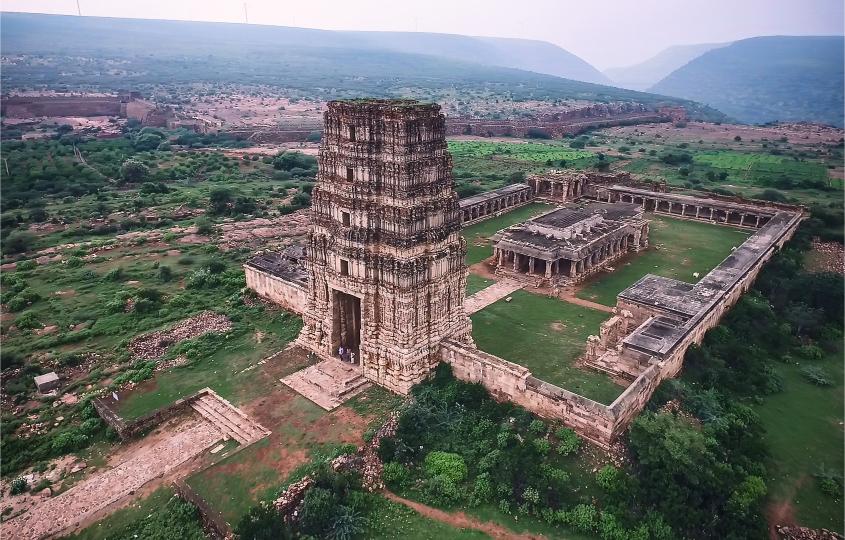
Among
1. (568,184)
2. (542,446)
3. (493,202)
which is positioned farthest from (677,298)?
(568,184)

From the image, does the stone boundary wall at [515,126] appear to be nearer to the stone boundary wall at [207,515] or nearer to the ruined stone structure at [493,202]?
the ruined stone structure at [493,202]

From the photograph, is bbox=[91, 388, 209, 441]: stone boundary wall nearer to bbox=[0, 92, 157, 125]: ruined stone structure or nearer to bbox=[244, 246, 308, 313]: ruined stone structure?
bbox=[244, 246, 308, 313]: ruined stone structure

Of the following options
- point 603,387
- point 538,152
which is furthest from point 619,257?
point 538,152

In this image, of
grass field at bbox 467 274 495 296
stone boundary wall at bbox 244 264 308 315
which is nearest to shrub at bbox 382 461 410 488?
stone boundary wall at bbox 244 264 308 315

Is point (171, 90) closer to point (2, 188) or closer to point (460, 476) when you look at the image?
point (2, 188)

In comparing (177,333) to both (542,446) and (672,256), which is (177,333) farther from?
(672,256)

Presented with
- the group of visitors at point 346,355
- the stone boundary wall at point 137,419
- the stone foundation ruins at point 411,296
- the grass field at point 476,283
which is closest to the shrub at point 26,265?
the stone boundary wall at point 137,419
